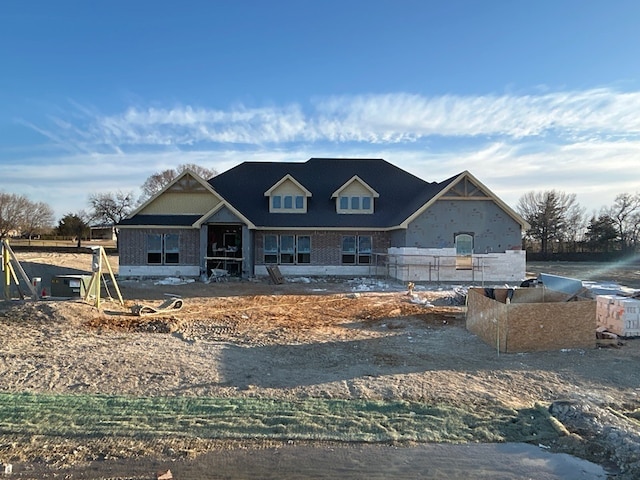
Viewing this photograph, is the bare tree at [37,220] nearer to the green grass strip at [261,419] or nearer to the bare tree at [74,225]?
the bare tree at [74,225]

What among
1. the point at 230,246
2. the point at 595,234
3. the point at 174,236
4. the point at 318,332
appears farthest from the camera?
the point at 595,234

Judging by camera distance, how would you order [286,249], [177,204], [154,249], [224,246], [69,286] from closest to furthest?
[69,286], [154,249], [177,204], [286,249], [224,246]

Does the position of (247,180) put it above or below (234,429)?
above

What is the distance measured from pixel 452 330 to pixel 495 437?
6693mm

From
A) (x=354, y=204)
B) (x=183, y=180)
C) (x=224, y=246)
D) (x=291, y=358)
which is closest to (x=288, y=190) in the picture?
(x=354, y=204)

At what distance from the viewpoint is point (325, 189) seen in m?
29.7

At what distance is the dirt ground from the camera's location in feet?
Answer: 23.9

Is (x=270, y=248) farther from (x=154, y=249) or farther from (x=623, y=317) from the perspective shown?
(x=623, y=317)

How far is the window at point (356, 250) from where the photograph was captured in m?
26.9

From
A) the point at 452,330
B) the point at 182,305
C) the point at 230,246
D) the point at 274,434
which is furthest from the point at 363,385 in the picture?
the point at 230,246

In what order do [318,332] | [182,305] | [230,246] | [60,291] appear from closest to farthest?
[318,332]
[60,291]
[182,305]
[230,246]

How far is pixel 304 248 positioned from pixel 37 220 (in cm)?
6308

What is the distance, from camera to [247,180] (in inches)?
1198

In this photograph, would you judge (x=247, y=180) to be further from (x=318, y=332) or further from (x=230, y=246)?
(x=318, y=332)
